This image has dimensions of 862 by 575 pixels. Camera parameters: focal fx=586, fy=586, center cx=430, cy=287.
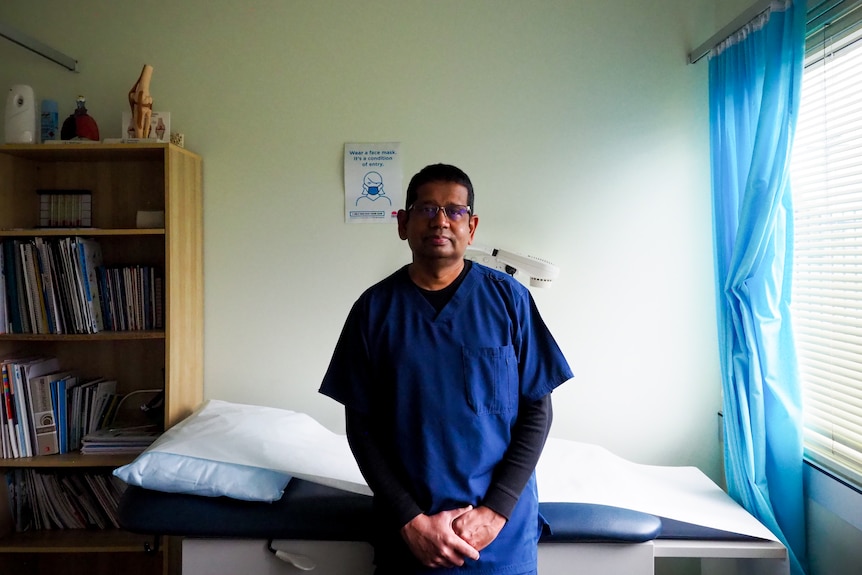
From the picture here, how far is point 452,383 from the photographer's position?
133 cm

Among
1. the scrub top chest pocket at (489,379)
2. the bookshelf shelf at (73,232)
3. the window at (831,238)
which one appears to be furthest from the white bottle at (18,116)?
the window at (831,238)

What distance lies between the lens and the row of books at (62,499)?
2.21m

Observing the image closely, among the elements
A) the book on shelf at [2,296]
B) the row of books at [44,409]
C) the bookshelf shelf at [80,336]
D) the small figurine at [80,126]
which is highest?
the small figurine at [80,126]

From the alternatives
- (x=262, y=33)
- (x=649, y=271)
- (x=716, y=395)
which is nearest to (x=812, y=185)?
(x=649, y=271)

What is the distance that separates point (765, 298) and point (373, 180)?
1.43 metres

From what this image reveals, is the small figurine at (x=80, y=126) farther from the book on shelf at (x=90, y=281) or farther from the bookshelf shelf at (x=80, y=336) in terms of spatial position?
the bookshelf shelf at (x=80, y=336)

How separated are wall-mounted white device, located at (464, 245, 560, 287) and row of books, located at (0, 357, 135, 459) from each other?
5.09 ft

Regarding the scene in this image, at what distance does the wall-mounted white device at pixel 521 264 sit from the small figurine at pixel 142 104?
50.1 inches

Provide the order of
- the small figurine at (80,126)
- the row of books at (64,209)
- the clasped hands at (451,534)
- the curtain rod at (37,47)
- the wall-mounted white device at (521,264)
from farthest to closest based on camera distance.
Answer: the row of books at (64,209), the small figurine at (80,126), the wall-mounted white device at (521,264), the curtain rod at (37,47), the clasped hands at (451,534)

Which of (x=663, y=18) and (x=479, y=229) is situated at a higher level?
(x=663, y=18)

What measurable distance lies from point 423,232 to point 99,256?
5.16ft

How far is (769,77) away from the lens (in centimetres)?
172

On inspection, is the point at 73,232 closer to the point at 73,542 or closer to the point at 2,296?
the point at 2,296

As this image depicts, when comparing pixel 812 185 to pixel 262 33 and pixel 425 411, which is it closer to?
pixel 425 411
